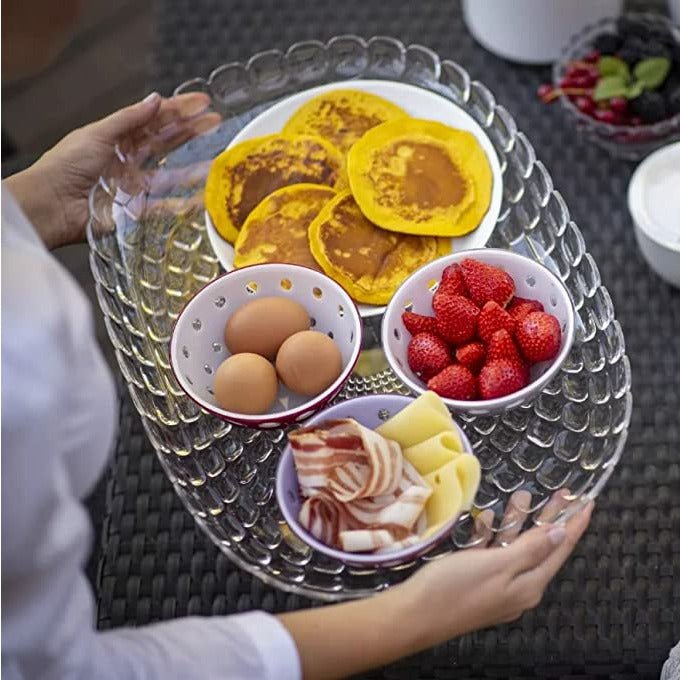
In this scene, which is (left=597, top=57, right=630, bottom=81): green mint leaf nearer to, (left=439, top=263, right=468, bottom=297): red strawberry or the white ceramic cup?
the white ceramic cup

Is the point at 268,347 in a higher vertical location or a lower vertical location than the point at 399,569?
higher

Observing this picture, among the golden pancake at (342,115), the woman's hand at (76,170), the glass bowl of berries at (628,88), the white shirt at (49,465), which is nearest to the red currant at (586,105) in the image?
the glass bowl of berries at (628,88)

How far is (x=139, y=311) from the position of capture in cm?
98

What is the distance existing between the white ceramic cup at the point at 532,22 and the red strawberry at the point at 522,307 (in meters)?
0.47

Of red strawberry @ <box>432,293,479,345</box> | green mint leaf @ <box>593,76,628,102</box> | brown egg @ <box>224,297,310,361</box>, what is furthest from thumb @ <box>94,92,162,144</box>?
green mint leaf @ <box>593,76,628,102</box>

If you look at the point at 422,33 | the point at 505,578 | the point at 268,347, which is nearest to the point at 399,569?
the point at 505,578

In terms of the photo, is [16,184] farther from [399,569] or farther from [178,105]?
[399,569]

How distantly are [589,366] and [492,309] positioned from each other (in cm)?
11

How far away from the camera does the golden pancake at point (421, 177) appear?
99cm

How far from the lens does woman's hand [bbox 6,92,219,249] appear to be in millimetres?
1046

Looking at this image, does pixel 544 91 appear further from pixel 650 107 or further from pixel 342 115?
pixel 342 115

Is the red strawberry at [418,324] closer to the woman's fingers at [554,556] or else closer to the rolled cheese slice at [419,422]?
the rolled cheese slice at [419,422]

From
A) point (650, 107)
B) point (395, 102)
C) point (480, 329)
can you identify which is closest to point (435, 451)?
point (480, 329)

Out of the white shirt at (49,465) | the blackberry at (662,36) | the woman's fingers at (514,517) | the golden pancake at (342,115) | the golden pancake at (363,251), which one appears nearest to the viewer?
the white shirt at (49,465)
